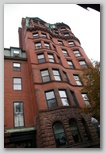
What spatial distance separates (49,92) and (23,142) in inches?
103

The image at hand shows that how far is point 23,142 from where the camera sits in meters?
7.34

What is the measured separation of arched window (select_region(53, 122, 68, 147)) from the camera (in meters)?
6.55

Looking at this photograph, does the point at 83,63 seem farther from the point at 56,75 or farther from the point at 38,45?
the point at 56,75

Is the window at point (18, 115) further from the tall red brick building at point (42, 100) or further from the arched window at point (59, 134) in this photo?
the arched window at point (59, 134)

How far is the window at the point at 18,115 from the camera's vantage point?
7.88 meters

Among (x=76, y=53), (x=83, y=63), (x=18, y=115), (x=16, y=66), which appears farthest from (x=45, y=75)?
(x=76, y=53)

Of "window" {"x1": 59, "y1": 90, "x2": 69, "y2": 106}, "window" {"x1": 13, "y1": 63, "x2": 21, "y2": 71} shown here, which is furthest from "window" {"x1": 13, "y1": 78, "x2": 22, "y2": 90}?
"window" {"x1": 59, "y1": 90, "x2": 69, "y2": 106}

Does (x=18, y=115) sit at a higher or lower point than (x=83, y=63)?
lower

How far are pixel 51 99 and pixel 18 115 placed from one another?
1798 millimetres

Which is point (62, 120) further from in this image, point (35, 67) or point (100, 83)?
point (35, 67)

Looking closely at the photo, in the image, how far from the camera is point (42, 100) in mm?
7949

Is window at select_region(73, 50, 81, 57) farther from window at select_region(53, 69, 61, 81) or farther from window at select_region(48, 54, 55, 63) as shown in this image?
window at select_region(53, 69, 61, 81)

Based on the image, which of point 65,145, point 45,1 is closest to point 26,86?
point 65,145

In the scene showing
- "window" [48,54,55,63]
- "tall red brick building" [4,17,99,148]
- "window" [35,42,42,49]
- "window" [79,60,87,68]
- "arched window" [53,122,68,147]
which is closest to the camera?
"arched window" [53,122,68,147]
